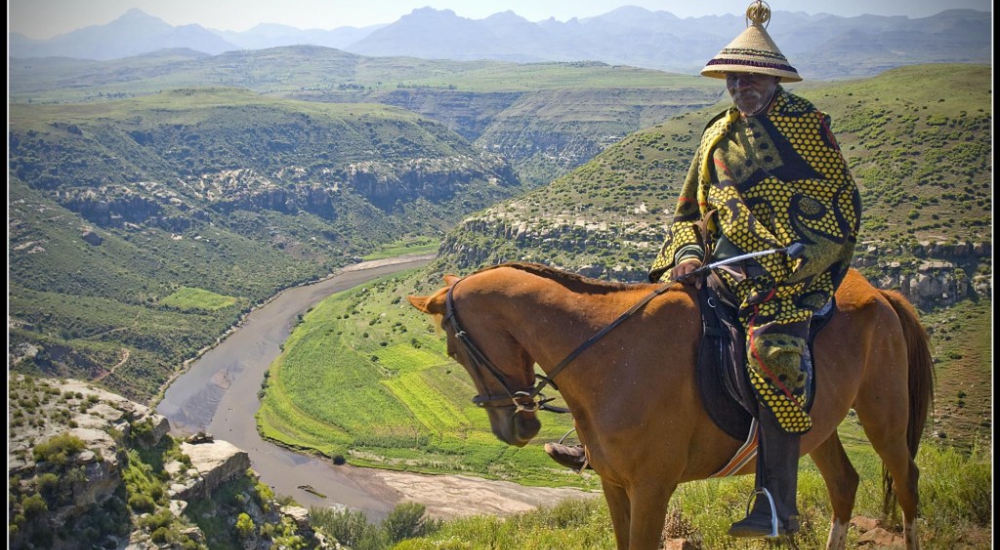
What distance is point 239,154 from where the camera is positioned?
Answer: 448 feet

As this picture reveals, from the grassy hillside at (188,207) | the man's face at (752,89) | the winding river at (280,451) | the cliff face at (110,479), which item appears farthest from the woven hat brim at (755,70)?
the grassy hillside at (188,207)

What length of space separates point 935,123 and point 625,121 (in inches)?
4737

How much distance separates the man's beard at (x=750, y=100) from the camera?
587cm

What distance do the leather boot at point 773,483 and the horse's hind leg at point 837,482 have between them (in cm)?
152

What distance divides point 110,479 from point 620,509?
18746mm

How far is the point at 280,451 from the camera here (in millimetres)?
51312

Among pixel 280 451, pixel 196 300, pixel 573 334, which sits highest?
pixel 573 334

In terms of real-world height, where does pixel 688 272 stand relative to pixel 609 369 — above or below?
above

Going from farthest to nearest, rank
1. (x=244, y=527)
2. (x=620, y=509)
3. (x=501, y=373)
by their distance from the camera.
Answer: (x=244, y=527) → (x=620, y=509) → (x=501, y=373)

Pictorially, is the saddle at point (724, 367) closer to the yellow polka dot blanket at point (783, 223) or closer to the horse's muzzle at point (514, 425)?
the yellow polka dot blanket at point (783, 223)

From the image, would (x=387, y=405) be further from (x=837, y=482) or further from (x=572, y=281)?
(x=572, y=281)

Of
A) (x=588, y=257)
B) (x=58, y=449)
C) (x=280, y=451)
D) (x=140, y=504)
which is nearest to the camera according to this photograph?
(x=58, y=449)

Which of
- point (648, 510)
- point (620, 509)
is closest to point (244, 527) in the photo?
point (620, 509)

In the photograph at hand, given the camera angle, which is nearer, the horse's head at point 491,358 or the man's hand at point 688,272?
the horse's head at point 491,358
